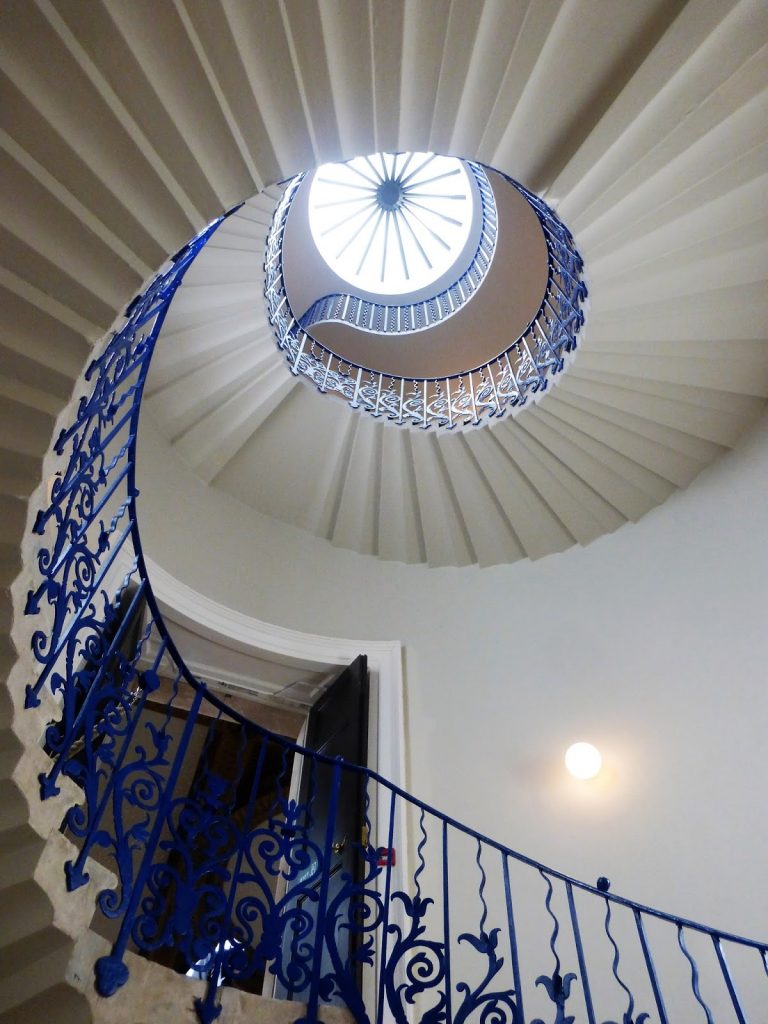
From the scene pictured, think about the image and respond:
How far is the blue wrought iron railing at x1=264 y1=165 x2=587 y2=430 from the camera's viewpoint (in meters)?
4.76

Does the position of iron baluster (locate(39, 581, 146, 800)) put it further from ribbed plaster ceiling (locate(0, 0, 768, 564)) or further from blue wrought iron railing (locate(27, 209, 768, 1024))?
ribbed plaster ceiling (locate(0, 0, 768, 564))

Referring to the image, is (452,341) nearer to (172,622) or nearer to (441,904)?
(172,622)

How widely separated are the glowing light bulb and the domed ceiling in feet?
6.00

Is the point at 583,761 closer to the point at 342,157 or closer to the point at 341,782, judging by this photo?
the point at 341,782

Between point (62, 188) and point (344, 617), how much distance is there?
389 cm

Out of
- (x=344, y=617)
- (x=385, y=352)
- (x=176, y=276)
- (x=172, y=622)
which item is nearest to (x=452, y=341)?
(x=385, y=352)


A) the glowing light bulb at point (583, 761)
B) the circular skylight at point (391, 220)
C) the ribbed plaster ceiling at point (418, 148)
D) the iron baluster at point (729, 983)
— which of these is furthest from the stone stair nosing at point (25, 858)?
the circular skylight at point (391, 220)

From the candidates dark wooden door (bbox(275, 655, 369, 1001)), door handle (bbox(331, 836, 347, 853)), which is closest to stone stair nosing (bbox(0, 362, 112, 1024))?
dark wooden door (bbox(275, 655, 369, 1001))

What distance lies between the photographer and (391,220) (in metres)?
9.29

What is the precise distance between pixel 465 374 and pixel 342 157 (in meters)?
3.13

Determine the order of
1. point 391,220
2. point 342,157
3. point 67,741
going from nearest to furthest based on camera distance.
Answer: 1. point 67,741
2. point 342,157
3. point 391,220

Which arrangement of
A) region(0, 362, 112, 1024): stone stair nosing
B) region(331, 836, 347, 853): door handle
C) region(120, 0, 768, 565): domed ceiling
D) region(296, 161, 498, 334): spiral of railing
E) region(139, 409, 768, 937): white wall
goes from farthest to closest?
region(296, 161, 498, 334): spiral of railing → region(139, 409, 768, 937): white wall → region(331, 836, 347, 853): door handle → region(120, 0, 768, 565): domed ceiling → region(0, 362, 112, 1024): stone stair nosing

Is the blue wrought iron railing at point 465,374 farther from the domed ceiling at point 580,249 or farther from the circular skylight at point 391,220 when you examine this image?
the circular skylight at point 391,220

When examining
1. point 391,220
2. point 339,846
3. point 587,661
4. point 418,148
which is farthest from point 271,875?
point 391,220
